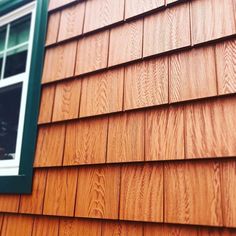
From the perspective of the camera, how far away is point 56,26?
1950 millimetres

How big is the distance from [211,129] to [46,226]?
1017 millimetres

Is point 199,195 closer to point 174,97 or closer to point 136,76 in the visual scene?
point 174,97

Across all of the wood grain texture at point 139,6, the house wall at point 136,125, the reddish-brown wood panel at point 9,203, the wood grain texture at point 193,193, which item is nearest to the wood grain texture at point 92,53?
the house wall at point 136,125

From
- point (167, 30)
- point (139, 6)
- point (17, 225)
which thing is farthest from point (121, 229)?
point (139, 6)

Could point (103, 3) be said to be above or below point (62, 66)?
above

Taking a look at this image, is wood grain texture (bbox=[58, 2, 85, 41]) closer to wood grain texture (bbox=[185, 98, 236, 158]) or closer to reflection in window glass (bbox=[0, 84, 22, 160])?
reflection in window glass (bbox=[0, 84, 22, 160])

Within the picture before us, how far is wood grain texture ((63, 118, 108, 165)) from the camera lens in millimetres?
1507

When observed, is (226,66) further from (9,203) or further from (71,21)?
(9,203)

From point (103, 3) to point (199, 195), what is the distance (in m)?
1.22

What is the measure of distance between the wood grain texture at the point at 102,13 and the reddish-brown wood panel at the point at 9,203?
3.59ft

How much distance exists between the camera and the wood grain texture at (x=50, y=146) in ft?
5.45

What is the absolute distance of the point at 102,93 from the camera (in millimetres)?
1591

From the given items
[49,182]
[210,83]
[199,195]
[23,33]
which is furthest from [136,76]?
[23,33]

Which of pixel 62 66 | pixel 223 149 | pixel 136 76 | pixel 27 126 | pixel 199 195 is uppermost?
pixel 62 66
